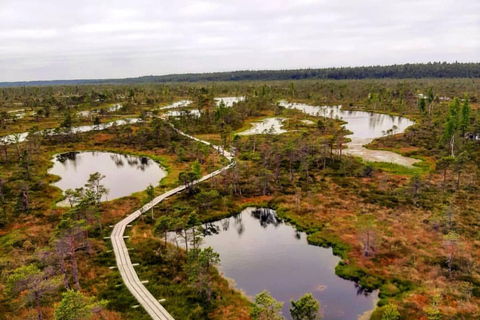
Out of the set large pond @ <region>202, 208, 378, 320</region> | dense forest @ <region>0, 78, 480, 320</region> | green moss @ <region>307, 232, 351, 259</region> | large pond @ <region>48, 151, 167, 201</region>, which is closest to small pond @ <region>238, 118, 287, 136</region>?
dense forest @ <region>0, 78, 480, 320</region>

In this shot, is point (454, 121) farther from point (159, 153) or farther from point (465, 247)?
point (159, 153)

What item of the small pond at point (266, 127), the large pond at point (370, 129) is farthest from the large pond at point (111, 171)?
the large pond at point (370, 129)

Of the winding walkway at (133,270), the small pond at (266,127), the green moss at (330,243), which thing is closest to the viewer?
the winding walkway at (133,270)

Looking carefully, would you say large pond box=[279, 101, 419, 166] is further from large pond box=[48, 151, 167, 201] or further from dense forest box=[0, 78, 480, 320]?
large pond box=[48, 151, 167, 201]

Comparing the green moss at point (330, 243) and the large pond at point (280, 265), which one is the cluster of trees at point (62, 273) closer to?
the large pond at point (280, 265)

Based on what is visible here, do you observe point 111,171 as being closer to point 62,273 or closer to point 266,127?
point 62,273

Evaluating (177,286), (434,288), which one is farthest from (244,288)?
(434,288)
